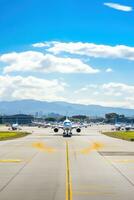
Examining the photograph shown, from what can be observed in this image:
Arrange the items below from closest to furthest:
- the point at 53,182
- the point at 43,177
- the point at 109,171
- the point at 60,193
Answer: the point at 60,193 < the point at 53,182 < the point at 43,177 < the point at 109,171

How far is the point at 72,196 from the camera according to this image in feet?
63.6

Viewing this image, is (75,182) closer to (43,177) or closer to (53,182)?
(53,182)

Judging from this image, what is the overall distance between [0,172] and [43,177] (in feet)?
12.3

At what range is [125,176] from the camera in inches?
1078

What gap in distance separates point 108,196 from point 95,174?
896cm

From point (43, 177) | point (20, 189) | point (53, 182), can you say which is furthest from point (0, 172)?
point (20, 189)

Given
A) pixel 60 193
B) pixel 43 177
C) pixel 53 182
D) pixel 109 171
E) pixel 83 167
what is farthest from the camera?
pixel 83 167

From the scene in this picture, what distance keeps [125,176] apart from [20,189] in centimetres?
782

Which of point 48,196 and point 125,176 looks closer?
point 48,196

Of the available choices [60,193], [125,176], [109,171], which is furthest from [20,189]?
[109,171]

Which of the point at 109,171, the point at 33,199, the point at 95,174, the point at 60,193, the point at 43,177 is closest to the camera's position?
the point at 33,199

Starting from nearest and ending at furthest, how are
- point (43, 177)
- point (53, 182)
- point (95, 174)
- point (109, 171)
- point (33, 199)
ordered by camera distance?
point (33, 199)
point (53, 182)
point (43, 177)
point (95, 174)
point (109, 171)

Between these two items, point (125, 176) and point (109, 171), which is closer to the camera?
point (125, 176)

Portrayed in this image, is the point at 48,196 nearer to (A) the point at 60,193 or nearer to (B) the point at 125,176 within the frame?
(A) the point at 60,193
